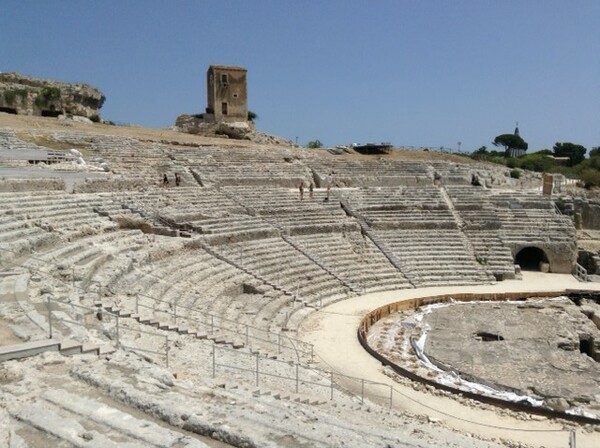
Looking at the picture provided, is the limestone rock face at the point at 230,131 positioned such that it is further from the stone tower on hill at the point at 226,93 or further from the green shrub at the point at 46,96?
the green shrub at the point at 46,96

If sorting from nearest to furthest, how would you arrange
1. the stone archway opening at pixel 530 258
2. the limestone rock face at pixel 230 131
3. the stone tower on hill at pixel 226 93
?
1. the stone archway opening at pixel 530 258
2. the limestone rock face at pixel 230 131
3. the stone tower on hill at pixel 226 93

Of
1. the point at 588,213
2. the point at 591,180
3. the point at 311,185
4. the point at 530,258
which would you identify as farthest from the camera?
the point at 591,180

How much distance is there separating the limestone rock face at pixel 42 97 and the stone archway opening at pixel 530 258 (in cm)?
2809

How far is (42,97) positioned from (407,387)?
3163 centimetres

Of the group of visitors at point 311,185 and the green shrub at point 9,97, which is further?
the green shrub at point 9,97

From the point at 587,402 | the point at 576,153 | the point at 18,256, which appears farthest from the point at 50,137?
the point at 576,153

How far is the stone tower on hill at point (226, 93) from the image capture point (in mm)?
38250

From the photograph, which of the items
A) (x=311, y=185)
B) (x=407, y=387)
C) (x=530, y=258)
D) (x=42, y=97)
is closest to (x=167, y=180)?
(x=311, y=185)

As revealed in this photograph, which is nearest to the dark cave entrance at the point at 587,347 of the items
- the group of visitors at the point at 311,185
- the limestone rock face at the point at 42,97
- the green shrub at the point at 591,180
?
the group of visitors at the point at 311,185

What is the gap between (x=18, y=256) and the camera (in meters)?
11.0

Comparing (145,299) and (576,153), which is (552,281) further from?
(576,153)

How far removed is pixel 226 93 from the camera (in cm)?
3866

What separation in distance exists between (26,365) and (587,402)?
9729 mm

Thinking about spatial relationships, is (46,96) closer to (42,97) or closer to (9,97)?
(42,97)
